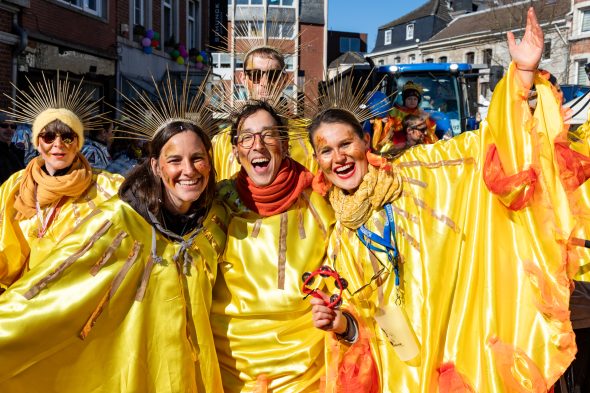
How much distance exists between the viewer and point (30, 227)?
10.7ft

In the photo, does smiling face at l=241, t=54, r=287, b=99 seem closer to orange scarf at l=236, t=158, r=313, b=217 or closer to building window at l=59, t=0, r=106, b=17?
orange scarf at l=236, t=158, r=313, b=217

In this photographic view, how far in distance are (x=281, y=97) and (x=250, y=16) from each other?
1.14 meters

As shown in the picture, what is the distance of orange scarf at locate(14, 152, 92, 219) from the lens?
3240 millimetres

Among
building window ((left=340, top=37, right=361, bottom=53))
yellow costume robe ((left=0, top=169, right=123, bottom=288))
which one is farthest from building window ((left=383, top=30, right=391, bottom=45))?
yellow costume robe ((left=0, top=169, right=123, bottom=288))

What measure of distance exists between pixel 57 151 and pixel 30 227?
45 centimetres

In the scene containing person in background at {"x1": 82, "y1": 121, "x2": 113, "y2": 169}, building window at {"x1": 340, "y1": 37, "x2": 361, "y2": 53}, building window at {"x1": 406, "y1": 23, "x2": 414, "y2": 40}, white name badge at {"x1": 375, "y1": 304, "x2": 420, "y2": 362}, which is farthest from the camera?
building window at {"x1": 340, "y1": 37, "x2": 361, "y2": 53}

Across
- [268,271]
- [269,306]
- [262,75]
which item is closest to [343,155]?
[268,271]

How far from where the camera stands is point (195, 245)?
2531 mm

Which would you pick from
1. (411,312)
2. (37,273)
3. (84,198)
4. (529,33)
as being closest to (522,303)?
(411,312)

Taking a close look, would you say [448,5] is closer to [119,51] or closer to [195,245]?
[119,51]

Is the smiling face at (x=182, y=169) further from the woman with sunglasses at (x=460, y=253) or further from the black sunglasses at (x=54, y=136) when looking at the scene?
the black sunglasses at (x=54, y=136)

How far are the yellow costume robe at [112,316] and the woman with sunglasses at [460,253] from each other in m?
0.55

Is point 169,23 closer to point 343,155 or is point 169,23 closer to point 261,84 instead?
point 261,84

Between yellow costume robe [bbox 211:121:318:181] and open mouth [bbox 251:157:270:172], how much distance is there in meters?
0.59
